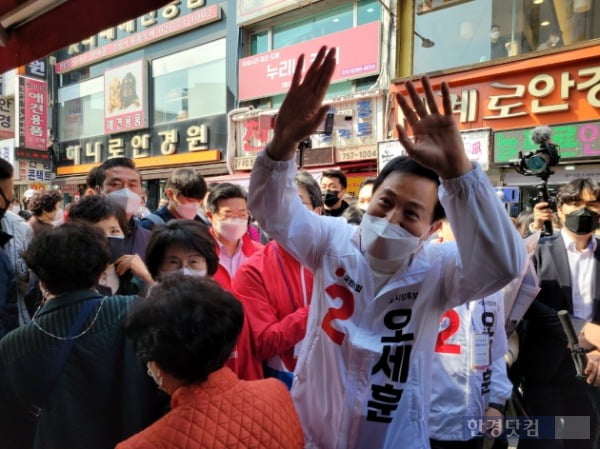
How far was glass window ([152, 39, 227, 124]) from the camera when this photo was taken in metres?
12.8

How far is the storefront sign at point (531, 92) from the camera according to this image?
7.58 m

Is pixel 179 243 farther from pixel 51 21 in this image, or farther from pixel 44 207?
pixel 44 207

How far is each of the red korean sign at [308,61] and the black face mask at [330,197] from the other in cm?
541

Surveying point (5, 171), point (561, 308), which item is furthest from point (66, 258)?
point (561, 308)

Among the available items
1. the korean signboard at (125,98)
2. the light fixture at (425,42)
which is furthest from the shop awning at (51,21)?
the korean signboard at (125,98)

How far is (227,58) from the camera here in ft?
40.7

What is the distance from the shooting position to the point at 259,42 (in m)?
12.2

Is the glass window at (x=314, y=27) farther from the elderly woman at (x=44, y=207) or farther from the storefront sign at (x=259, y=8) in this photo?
the elderly woman at (x=44, y=207)

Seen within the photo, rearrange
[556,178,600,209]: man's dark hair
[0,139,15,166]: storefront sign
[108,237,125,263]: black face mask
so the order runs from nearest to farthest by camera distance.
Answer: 1. [108,237,125,263]: black face mask
2. [556,178,600,209]: man's dark hair
3. [0,139,15,166]: storefront sign

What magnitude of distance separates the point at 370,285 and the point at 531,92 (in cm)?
826

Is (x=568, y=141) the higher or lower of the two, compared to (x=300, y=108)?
higher

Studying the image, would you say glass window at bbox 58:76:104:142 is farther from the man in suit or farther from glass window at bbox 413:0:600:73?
the man in suit

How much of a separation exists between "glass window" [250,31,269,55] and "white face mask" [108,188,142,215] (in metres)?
10.0

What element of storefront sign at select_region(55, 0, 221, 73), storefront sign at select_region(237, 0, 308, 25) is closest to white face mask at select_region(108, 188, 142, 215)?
storefront sign at select_region(237, 0, 308, 25)
